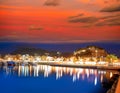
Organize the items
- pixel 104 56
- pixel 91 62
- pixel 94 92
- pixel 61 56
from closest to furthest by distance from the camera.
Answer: pixel 94 92, pixel 104 56, pixel 91 62, pixel 61 56

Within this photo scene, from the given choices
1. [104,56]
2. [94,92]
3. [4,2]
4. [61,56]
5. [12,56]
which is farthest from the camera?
[12,56]

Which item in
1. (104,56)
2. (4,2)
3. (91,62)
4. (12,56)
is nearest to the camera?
(4,2)

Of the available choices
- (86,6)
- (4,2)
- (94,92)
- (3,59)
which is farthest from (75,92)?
(3,59)

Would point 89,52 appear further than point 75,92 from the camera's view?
Yes

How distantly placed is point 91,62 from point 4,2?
87.5 ft

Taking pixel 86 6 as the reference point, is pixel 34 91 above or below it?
below

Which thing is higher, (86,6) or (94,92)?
(86,6)

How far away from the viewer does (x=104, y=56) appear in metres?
33.0

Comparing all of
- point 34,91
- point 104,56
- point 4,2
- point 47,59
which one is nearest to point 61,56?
point 47,59

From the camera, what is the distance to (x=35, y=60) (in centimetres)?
4600

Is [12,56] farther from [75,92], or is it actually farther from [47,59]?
[75,92]

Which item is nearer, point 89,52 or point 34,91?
point 34,91

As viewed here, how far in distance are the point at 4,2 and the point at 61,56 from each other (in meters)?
34.2

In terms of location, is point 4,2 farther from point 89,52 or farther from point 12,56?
point 12,56
